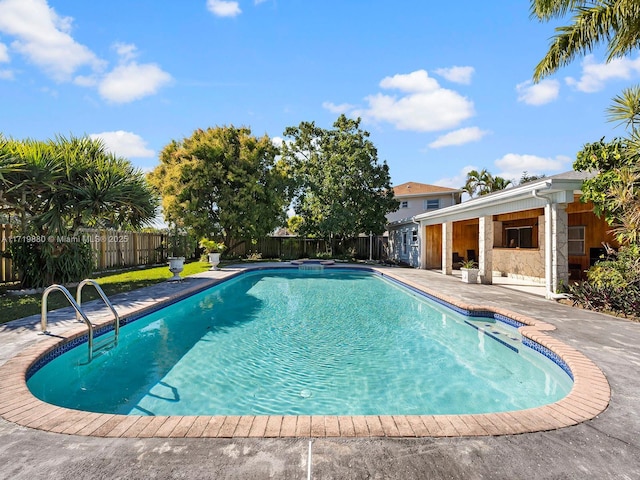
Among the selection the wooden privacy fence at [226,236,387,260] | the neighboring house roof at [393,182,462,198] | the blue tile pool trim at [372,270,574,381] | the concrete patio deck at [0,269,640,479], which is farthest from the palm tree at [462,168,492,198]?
the concrete patio deck at [0,269,640,479]

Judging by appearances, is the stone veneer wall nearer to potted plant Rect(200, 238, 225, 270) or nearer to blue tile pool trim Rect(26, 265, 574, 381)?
blue tile pool trim Rect(26, 265, 574, 381)

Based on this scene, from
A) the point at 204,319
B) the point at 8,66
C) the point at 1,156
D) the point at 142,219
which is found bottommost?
the point at 204,319

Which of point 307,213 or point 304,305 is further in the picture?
point 307,213

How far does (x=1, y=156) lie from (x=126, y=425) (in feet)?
28.8

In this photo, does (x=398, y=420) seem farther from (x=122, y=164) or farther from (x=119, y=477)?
(x=122, y=164)

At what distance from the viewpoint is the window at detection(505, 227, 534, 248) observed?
14078mm

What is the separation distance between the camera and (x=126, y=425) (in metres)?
2.90

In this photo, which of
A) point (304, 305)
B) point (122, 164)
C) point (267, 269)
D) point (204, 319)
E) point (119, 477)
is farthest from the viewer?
point (267, 269)

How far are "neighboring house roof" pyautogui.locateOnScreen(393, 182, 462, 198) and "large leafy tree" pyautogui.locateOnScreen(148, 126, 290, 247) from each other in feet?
40.0

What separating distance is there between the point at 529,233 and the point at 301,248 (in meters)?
16.2

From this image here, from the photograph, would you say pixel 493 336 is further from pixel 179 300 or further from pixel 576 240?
pixel 576 240

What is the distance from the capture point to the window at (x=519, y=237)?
14078 millimetres

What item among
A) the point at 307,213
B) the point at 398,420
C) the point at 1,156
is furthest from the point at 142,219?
the point at 307,213

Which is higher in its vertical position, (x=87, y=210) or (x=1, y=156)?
(x=1, y=156)
